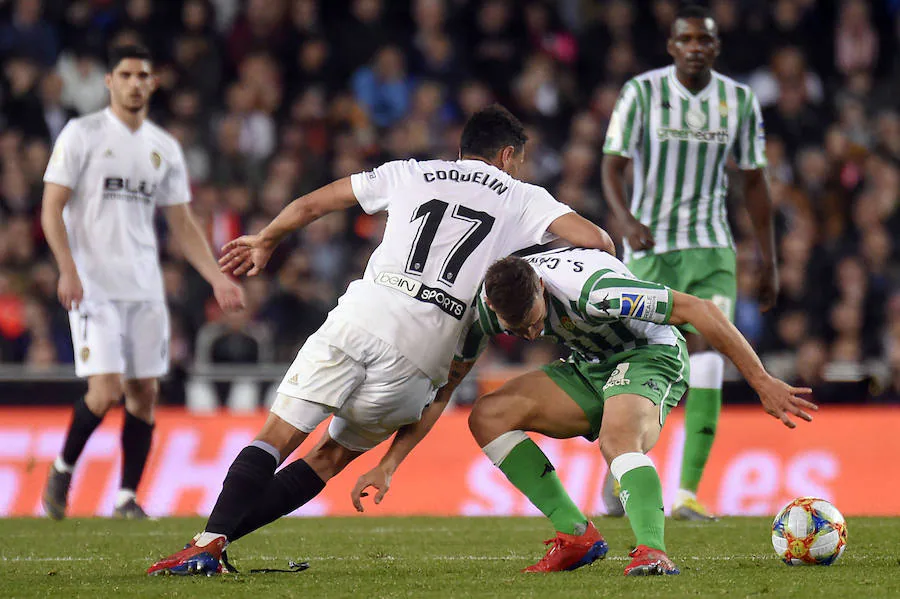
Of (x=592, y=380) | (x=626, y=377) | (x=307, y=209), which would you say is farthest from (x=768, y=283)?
(x=307, y=209)

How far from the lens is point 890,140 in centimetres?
1389

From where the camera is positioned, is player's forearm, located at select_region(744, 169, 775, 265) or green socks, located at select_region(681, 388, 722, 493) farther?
player's forearm, located at select_region(744, 169, 775, 265)

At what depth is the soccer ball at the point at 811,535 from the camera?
204 inches

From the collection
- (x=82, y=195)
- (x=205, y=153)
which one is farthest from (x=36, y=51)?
(x=82, y=195)

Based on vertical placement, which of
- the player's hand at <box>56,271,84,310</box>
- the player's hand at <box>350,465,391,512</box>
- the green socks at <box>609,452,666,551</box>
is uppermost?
the player's hand at <box>56,271,84,310</box>

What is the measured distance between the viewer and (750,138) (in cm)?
761

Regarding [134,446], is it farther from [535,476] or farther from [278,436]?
[535,476]

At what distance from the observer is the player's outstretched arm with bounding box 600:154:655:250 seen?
285 inches

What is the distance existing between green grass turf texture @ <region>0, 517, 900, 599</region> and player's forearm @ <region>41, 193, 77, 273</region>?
1404 millimetres

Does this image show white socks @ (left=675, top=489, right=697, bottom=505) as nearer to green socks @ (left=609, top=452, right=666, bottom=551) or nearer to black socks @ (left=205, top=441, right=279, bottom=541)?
green socks @ (left=609, top=452, right=666, bottom=551)

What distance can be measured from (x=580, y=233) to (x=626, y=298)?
48 cm

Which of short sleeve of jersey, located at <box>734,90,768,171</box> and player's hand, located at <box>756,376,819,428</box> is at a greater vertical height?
short sleeve of jersey, located at <box>734,90,768,171</box>

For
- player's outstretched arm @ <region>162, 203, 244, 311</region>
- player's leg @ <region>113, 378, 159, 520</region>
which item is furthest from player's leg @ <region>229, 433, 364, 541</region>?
player's leg @ <region>113, 378, 159, 520</region>

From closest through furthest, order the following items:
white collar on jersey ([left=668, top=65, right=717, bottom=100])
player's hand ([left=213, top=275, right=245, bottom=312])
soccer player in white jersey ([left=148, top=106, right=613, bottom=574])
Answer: soccer player in white jersey ([left=148, top=106, right=613, bottom=574])
player's hand ([left=213, top=275, right=245, bottom=312])
white collar on jersey ([left=668, top=65, right=717, bottom=100])
